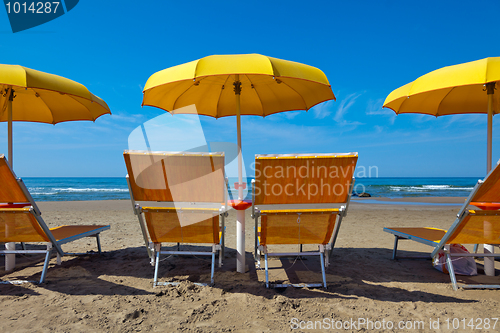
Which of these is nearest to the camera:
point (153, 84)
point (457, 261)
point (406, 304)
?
point (406, 304)

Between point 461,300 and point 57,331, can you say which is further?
Answer: point 461,300

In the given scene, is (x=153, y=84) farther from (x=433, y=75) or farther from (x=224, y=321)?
(x=433, y=75)

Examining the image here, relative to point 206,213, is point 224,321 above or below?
below

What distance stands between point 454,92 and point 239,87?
3.96 metres

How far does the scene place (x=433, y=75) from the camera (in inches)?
139

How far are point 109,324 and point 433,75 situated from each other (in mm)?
4475

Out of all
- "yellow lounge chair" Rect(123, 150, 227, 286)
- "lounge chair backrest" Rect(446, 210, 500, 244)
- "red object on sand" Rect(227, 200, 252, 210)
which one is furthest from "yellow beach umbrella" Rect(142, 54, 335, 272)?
"lounge chair backrest" Rect(446, 210, 500, 244)

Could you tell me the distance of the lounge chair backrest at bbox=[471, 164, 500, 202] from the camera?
263 centimetres

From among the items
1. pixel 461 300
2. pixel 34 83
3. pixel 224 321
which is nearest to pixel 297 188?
pixel 224 321

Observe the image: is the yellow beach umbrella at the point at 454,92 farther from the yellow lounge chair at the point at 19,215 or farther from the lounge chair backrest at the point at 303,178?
the yellow lounge chair at the point at 19,215

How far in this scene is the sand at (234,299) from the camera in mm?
2166

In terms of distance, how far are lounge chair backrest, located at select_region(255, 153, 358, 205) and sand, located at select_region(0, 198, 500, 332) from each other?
0.96m

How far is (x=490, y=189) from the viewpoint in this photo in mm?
2781

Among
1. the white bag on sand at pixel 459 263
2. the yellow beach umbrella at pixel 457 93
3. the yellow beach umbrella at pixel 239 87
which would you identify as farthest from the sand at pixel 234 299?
the yellow beach umbrella at pixel 457 93
